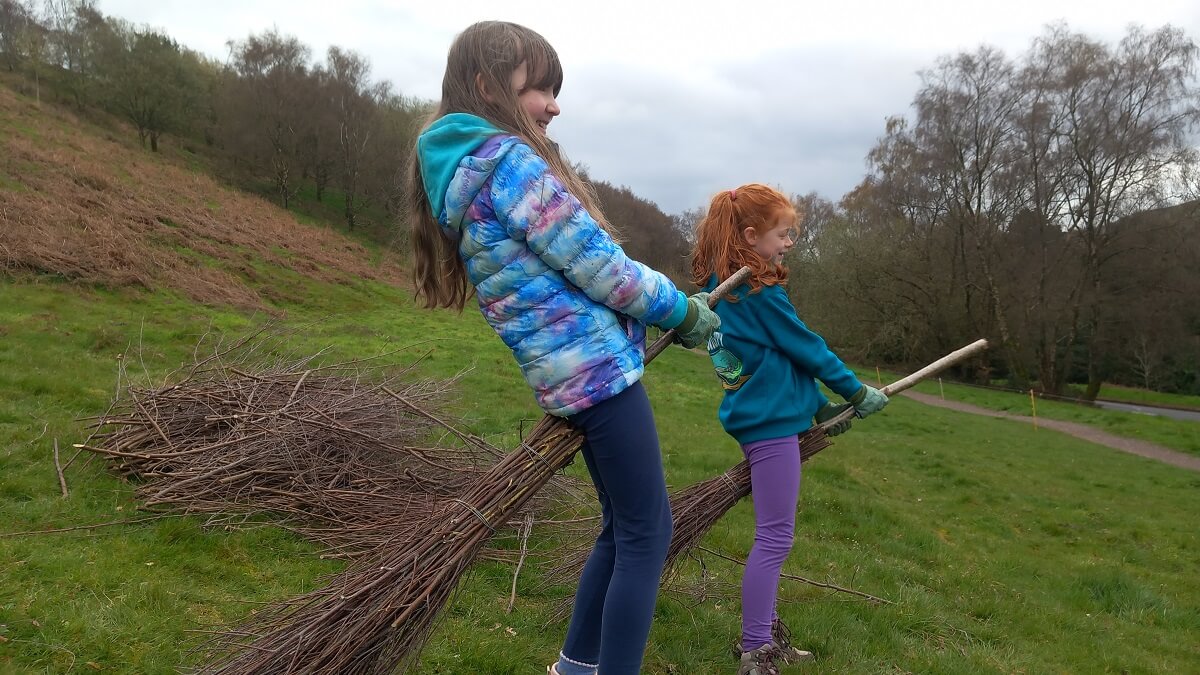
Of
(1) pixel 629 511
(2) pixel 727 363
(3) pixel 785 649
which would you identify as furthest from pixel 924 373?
(1) pixel 629 511

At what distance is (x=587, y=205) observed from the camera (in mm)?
1976

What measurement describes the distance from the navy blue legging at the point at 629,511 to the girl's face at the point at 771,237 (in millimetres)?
1057

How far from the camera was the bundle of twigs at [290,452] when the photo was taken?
12.4ft

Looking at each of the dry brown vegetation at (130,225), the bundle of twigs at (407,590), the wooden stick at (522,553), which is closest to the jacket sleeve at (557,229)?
the bundle of twigs at (407,590)

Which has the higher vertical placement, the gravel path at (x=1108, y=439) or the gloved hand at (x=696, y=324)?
the gloved hand at (x=696, y=324)

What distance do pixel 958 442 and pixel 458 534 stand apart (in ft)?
44.9

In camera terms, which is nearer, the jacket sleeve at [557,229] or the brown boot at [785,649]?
the jacket sleeve at [557,229]

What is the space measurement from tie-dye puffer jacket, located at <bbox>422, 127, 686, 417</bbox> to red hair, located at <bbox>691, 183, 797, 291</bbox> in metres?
0.91

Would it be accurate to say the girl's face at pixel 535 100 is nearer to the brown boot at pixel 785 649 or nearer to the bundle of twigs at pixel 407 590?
the bundle of twigs at pixel 407 590

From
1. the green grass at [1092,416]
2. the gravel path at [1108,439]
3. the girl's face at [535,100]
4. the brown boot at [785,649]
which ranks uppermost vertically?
the girl's face at [535,100]

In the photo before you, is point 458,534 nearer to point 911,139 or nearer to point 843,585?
point 843,585

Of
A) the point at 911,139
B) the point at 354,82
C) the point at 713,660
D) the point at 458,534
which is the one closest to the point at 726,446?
the point at 713,660

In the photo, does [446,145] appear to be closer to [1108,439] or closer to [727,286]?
[727,286]

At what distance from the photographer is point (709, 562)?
4094 millimetres
